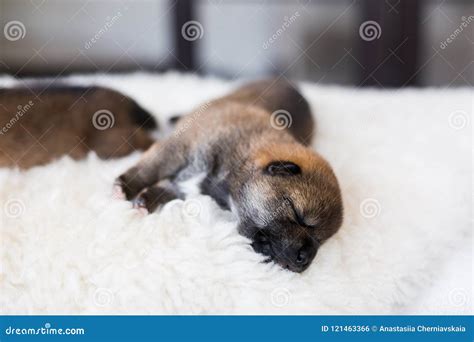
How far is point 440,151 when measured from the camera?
158 centimetres

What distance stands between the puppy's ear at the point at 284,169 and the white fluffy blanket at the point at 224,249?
166mm

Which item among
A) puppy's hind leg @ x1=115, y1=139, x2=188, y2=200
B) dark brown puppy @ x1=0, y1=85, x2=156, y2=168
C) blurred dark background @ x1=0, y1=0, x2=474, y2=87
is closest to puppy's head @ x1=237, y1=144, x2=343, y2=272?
puppy's hind leg @ x1=115, y1=139, x2=188, y2=200

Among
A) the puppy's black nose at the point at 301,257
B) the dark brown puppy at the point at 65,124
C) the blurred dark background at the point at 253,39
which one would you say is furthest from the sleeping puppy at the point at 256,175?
the blurred dark background at the point at 253,39

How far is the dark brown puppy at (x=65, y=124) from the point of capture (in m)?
1.53

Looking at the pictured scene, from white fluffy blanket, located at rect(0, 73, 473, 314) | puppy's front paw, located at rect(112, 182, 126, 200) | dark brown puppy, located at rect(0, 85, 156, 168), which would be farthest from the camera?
dark brown puppy, located at rect(0, 85, 156, 168)

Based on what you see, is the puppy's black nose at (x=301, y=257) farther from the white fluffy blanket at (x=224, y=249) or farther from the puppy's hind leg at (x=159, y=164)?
the puppy's hind leg at (x=159, y=164)

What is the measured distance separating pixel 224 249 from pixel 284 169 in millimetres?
238

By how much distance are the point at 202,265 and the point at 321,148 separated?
634mm

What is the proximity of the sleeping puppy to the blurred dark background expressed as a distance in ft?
1.96

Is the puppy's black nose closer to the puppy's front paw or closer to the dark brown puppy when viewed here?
the puppy's front paw

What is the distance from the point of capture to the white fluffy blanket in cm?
113

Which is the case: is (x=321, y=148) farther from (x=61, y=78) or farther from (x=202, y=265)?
(x=61, y=78)

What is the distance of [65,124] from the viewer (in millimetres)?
1610

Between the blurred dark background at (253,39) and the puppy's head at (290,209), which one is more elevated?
the blurred dark background at (253,39)
